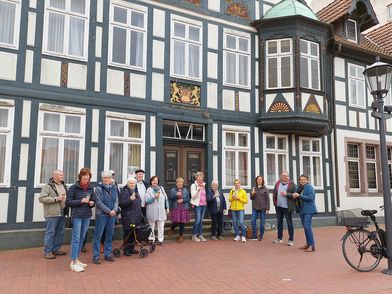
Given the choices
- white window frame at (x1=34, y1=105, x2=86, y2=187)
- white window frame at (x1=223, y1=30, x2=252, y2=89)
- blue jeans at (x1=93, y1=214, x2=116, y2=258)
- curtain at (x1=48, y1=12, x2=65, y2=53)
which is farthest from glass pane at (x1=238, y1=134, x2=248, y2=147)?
blue jeans at (x1=93, y1=214, x2=116, y2=258)

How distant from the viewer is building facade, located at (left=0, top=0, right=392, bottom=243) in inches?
356

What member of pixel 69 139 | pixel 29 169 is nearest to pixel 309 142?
pixel 69 139

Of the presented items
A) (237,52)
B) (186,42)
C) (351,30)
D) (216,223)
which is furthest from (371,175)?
(186,42)

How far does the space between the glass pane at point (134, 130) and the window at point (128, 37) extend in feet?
5.47

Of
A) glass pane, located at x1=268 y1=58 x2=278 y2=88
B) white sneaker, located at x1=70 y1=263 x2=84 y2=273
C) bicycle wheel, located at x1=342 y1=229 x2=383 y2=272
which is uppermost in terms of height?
glass pane, located at x1=268 y1=58 x2=278 y2=88

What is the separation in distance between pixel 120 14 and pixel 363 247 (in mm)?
8724

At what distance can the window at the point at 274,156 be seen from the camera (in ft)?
41.5

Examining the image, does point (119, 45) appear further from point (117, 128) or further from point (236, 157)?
point (236, 157)

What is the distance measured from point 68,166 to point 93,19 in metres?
4.12

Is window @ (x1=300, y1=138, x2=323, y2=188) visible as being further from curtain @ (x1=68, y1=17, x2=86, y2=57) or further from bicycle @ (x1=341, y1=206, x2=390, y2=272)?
curtain @ (x1=68, y1=17, x2=86, y2=57)

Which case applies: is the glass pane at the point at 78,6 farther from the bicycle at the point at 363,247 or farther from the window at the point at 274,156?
the bicycle at the point at 363,247

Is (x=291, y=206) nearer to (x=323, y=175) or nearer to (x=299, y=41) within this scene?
(x=323, y=175)

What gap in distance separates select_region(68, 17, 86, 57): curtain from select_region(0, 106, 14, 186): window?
2296 millimetres

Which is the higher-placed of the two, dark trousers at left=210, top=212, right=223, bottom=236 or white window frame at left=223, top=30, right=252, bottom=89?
white window frame at left=223, top=30, right=252, bottom=89
